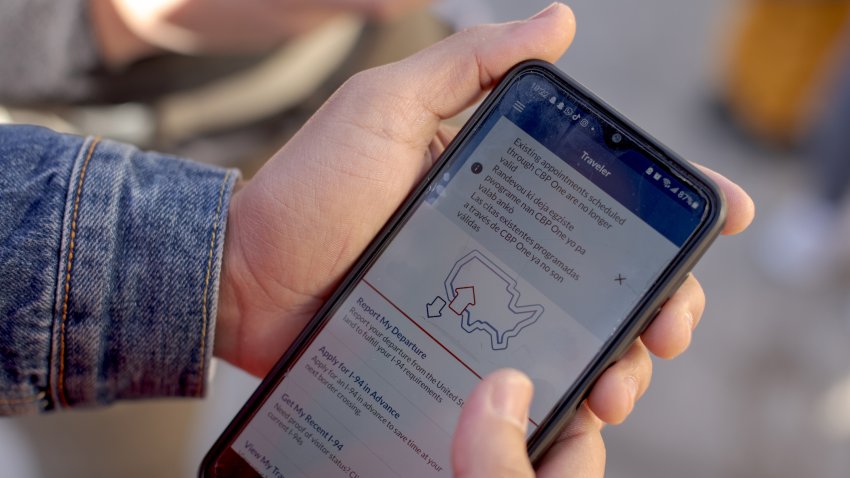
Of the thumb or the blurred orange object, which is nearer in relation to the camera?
the thumb

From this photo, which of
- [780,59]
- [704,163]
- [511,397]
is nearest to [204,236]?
[511,397]

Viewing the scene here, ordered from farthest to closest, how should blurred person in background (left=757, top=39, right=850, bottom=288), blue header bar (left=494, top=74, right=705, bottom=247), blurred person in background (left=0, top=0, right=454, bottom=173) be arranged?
blurred person in background (left=757, top=39, right=850, bottom=288)
blurred person in background (left=0, top=0, right=454, bottom=173)
blue header bar (left=494, top=74, right=705, bottom=247)

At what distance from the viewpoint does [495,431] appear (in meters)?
0.45

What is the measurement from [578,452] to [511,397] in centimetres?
18

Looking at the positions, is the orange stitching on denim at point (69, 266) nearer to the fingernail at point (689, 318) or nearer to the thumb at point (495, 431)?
the thumb at point (495, 431)

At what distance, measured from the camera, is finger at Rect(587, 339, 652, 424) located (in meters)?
0.59

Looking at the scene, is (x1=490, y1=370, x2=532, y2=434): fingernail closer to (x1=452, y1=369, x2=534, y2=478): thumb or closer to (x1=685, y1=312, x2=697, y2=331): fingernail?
(x1=452, y1=369, x2=534, y2=478): thumb

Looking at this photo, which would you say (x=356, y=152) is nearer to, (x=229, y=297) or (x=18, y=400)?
Answer: (x=229, y=297)

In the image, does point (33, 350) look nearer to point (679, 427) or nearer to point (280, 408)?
point (280, 408)

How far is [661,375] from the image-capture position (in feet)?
3.92

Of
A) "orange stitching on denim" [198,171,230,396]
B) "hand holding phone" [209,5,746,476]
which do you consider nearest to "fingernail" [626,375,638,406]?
"hand holding phone" [209,5,746,476]

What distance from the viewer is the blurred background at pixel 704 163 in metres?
0.90

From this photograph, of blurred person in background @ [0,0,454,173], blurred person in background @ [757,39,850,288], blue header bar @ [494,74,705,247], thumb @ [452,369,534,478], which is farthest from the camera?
blurred person in background @ [757,39,850,288]

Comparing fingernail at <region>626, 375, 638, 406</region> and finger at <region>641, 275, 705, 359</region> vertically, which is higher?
finger at <region>641, 275, 705, 359</region>
